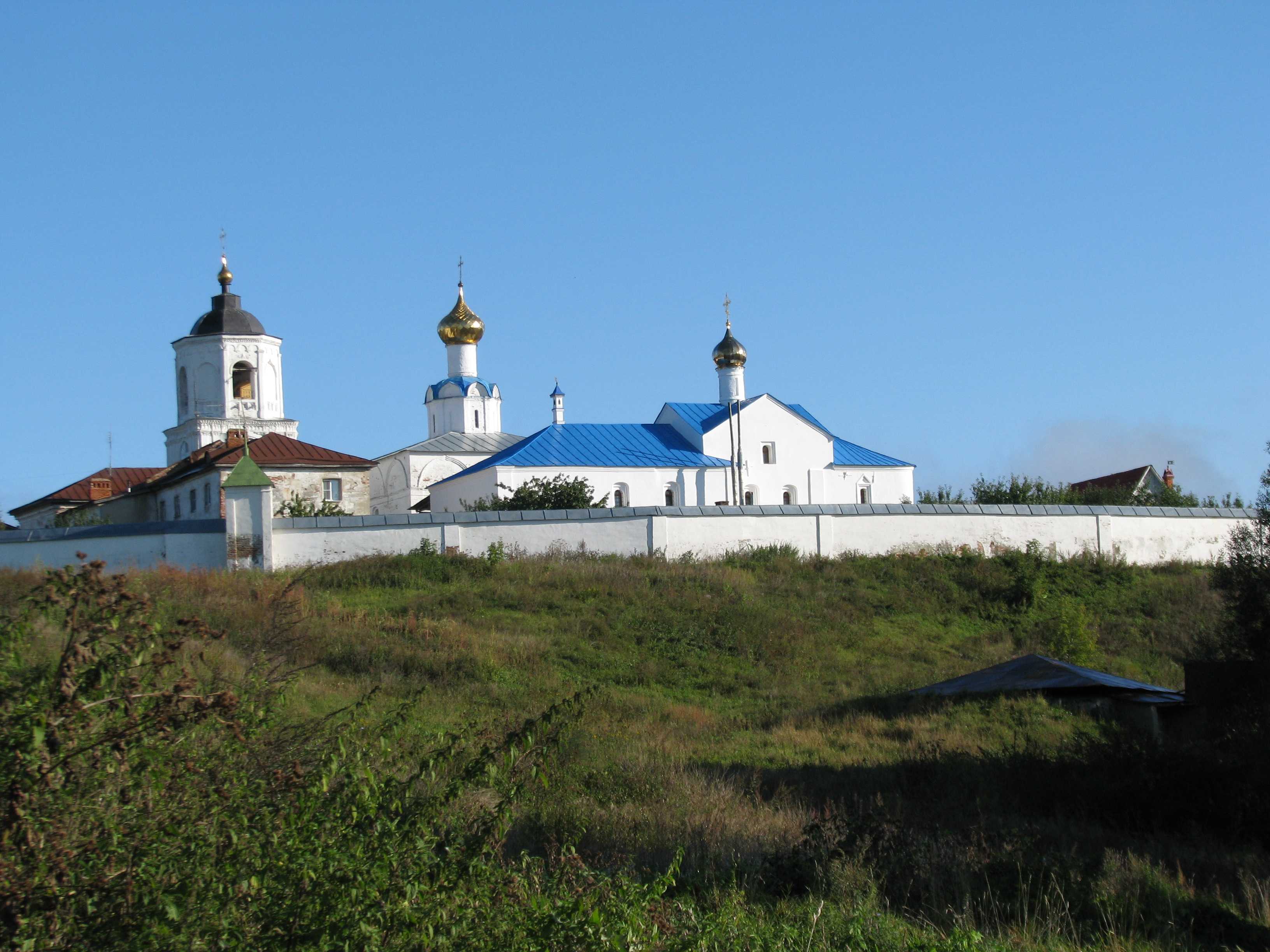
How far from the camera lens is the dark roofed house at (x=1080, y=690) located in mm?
12477

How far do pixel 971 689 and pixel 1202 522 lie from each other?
13.1 metres

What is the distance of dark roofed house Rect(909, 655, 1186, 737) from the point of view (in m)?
12.5

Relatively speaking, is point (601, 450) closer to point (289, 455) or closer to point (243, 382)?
point (289, 455)

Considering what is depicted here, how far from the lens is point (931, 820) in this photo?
9398mm

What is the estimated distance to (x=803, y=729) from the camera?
43.2ft

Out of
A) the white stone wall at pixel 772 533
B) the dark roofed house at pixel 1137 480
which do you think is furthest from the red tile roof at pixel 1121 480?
the white stone wall at pixel 772 533

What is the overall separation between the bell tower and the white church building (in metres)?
4.23

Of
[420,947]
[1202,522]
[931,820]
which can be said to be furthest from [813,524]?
[420,947]

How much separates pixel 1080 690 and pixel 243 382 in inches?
1313

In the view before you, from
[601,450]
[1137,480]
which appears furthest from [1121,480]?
[601,450]

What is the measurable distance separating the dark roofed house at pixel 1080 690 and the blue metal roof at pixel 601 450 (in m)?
21.9

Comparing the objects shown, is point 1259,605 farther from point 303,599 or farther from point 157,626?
point 303,599

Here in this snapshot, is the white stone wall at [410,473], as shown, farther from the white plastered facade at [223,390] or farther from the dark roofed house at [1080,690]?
the dark roofed house at [1080,690]

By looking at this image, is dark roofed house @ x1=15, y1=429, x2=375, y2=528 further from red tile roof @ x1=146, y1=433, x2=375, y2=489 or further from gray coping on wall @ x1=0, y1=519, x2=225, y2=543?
gray coping on wall @ x1=0, y1=519, x2=225, y2=543
